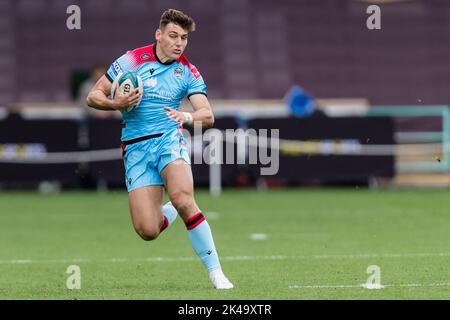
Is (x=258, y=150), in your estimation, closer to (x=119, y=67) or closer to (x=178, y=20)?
(x=119, y=67)

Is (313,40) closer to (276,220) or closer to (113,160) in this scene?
(113,160)

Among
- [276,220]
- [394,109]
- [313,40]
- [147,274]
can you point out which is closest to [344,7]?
[313,40]

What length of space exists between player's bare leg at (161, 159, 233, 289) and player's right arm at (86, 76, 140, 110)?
0.61 metres

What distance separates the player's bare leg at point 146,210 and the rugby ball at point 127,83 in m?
0.70

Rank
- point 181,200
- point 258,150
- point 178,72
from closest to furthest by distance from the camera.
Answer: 1. point 181,200
2. point 178,72
3. point 258,150

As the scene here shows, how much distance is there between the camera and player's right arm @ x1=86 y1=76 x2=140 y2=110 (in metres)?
9.33

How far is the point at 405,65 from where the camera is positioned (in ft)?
85.2

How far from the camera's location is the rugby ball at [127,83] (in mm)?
9352

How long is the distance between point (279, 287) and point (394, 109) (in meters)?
15.7

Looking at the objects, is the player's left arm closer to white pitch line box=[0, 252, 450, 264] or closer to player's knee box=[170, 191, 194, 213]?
player's knee box=[170, 191, 194, 213]

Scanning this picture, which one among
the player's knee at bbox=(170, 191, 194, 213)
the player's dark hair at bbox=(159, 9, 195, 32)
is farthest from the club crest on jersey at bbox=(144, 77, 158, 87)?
the player's knee at bbox=(170, 191, 194, 213)

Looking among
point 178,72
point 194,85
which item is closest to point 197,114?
point 194,85

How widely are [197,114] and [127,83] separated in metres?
0.62

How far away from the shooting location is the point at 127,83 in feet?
30.7
